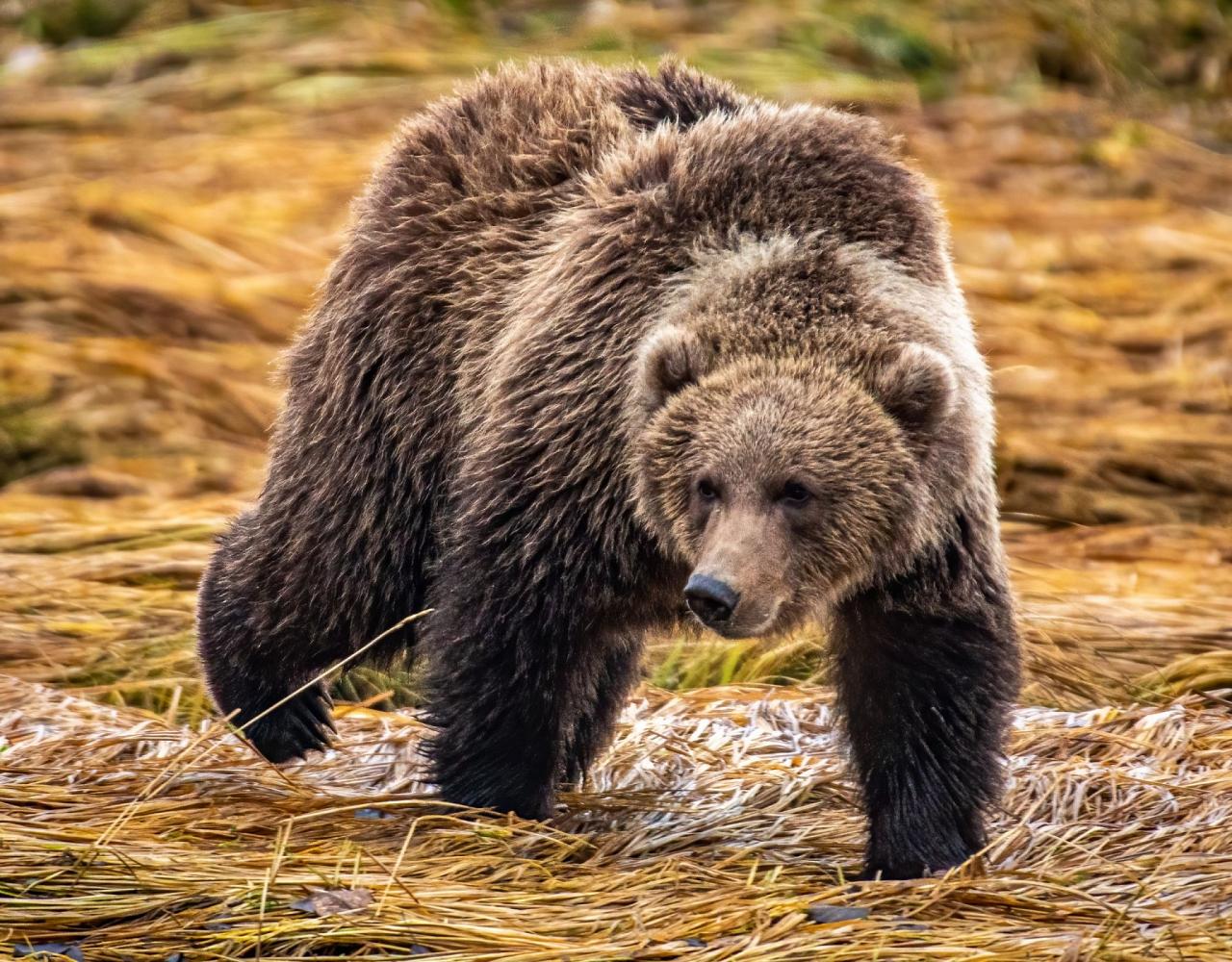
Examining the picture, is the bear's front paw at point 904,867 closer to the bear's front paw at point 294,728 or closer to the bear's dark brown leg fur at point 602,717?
the bear's dark brown leg fur at point 602,717

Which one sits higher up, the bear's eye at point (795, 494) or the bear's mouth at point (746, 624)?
the bear's eye at point (795, 494)

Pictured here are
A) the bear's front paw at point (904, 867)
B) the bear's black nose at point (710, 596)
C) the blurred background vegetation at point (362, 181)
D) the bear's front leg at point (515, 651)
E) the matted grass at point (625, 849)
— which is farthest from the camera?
the blurred background vegetation at point (362, 181)

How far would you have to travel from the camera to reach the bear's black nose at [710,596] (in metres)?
4.46

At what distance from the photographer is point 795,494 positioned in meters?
4.71

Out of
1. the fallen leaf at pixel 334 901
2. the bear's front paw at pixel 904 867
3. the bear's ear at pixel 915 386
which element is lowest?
the bear's front paw at pixel 904 867

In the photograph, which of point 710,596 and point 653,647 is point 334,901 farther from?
point 653,647

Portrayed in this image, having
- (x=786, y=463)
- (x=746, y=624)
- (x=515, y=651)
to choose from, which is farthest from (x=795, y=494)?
(x=515, y=651)

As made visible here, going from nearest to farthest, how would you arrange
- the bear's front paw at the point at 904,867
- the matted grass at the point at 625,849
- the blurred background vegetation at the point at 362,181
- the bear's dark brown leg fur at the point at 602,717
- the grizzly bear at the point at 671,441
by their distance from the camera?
1. the matted grass at the point at 625,849
2. the grizzly bear at the point at 671,441
3. the bear's front paw at the point at 904,867
4. the bear's dark brown leg fur at the point at 602,717
5. the blurred background vegetation at the point at 362,181

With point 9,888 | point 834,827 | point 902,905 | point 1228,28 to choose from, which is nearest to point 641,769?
point 834,827

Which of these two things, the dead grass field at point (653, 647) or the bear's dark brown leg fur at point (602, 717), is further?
the bear's dark brown leg fur at point (602, 717)

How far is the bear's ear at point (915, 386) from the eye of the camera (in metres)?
4.68

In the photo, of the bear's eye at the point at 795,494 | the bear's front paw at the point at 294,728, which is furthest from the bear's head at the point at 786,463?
the bear's front paw at the point at 294,728

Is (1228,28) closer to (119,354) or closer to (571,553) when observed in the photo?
(119,354)

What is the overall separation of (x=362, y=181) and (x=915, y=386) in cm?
787
